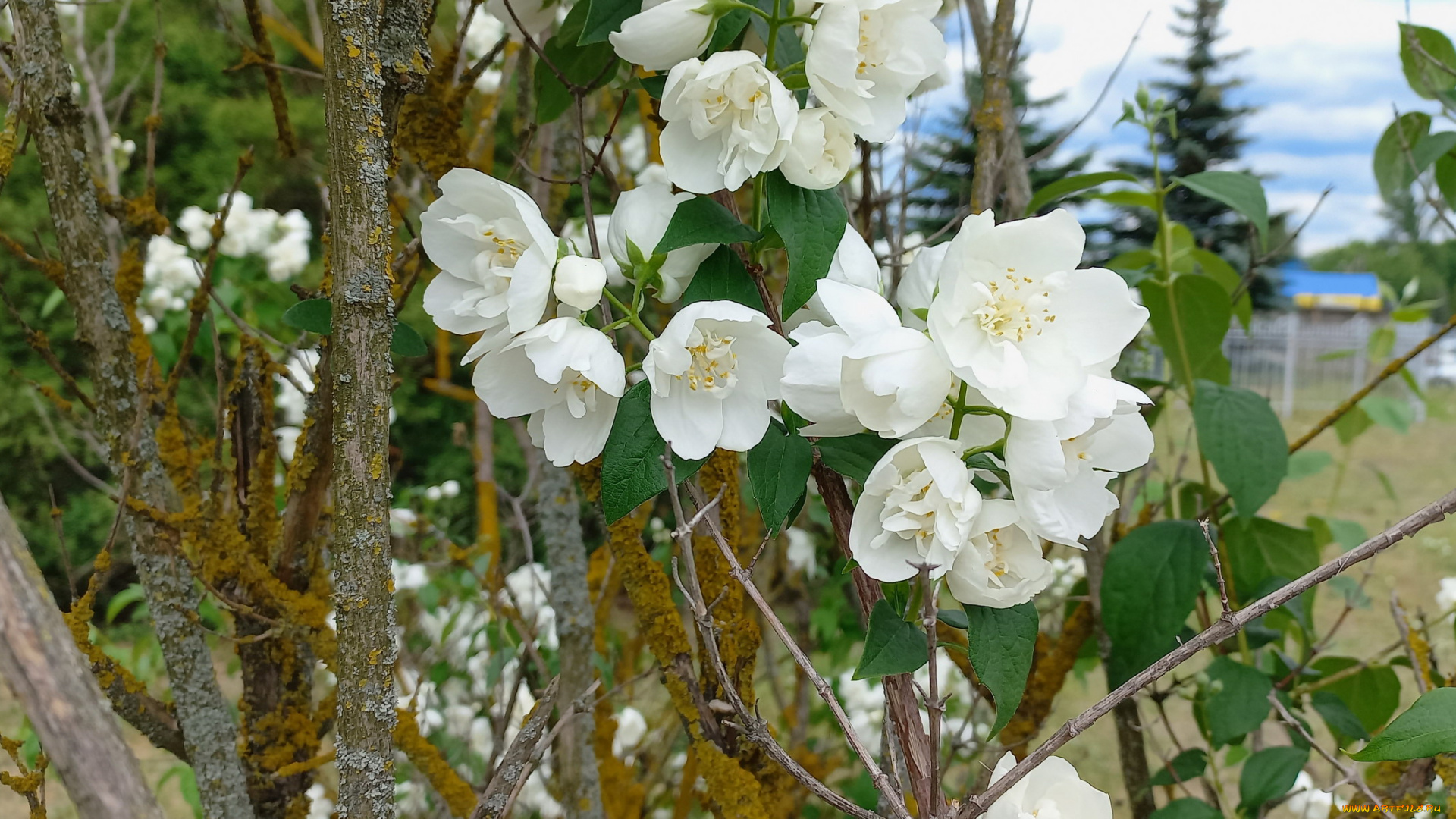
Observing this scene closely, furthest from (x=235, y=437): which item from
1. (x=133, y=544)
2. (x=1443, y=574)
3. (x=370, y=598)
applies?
(x=1443, y=574)

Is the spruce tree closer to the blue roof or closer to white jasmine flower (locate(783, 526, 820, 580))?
white jasmine flower (locate(783, 526, 820, 580))

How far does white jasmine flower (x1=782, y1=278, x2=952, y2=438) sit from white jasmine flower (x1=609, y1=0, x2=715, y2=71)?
0.57ft

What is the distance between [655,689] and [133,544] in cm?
199

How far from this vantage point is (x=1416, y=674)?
88 cm

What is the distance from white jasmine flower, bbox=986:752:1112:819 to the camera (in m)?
0.55

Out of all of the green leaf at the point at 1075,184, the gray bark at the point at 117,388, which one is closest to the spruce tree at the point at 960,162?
the green leaf at the point at 1075,184

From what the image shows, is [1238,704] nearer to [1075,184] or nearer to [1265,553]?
[1265,553]

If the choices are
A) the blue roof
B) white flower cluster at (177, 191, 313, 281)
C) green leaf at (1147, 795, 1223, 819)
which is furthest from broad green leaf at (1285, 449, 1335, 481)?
the blue roof

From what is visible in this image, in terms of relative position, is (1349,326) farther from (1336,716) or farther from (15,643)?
(15,643)

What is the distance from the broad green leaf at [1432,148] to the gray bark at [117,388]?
4.26 feet

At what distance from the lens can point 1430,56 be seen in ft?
3.47

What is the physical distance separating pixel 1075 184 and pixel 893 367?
0.61m

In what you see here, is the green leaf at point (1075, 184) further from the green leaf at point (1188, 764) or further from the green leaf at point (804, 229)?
the green leaf at point (1188, 764)

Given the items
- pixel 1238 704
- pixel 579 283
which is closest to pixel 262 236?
pixel 579 283
